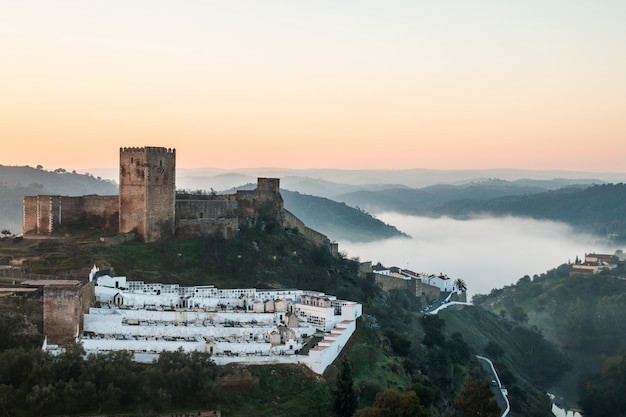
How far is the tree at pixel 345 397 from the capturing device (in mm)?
25375

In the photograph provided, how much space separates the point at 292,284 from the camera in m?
38.6

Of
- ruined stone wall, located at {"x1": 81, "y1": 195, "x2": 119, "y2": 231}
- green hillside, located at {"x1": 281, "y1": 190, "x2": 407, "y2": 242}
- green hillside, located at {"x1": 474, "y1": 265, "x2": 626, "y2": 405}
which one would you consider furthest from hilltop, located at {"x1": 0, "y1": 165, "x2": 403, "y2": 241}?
ruined stone wall, located at {"x1": 81, "y1": 195, "x2": 119, "y2": 231}

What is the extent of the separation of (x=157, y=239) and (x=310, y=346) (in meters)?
10.4

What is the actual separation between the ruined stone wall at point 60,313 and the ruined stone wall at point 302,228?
2089cm

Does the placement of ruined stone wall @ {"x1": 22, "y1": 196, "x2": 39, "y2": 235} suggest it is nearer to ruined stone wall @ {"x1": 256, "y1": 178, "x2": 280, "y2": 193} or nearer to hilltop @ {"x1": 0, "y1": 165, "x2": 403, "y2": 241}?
ruined stone wall @ {"x1": 256, "y1": 178, "x2": 280, "y2": 193}

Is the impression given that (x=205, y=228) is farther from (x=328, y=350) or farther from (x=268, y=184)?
(x=328, y=350)

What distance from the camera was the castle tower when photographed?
1361 inches

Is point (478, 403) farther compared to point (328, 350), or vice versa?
point (328, 350)

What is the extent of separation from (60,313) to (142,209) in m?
9.89

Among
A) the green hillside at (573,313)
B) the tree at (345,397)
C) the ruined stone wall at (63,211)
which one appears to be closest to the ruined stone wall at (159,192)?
the ruined stone wall at (63,211)

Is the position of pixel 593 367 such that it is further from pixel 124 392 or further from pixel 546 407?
pixel 124 392

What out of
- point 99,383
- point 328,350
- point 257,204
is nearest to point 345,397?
point 328,350

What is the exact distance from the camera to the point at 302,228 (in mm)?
47781

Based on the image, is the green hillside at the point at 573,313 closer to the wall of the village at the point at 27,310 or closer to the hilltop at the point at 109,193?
the wall of the village at the point at 27,310
